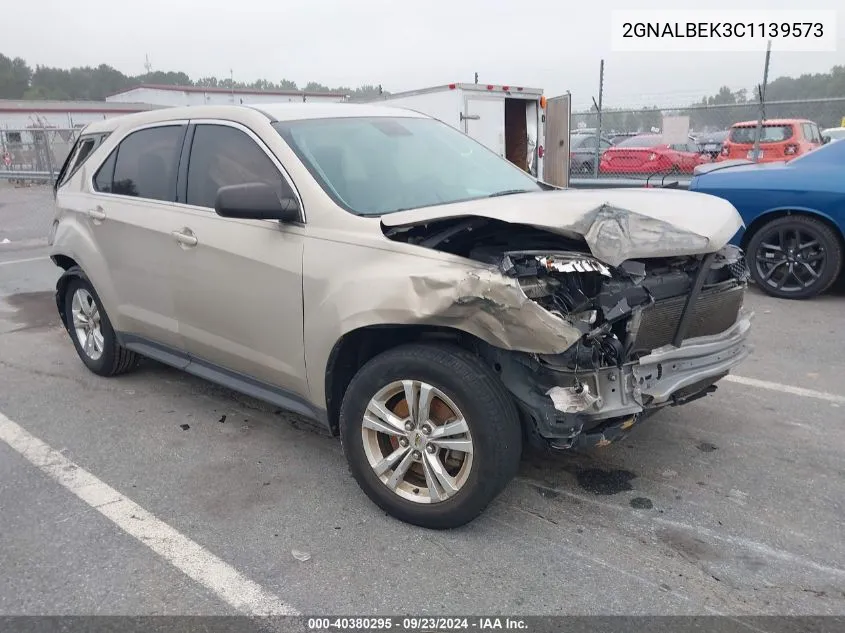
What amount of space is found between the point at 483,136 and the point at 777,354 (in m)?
7.86

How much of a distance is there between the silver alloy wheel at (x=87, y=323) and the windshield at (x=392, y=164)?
2.35m

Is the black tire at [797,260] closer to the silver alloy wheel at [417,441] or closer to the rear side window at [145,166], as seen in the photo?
the silver alloy wheel at [417,441]

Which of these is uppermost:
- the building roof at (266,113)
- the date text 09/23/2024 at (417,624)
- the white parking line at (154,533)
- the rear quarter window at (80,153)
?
the building roof at (266,113)

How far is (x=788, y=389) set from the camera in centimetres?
465

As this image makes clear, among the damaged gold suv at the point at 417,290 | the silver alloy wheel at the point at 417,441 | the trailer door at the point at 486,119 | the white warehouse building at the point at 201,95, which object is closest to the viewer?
the damaged gold suv at the point at 417,290

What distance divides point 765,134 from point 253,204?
13552 millimetres

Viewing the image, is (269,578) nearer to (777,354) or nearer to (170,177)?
(170,177)

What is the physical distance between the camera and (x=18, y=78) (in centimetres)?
9256

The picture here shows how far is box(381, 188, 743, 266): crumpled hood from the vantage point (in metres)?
2.72

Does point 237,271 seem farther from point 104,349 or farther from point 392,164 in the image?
point 104,349

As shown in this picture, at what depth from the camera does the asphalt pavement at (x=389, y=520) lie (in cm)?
269

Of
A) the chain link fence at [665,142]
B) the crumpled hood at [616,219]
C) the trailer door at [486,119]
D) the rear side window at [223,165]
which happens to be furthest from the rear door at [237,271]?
the chain link fence at [665,142]

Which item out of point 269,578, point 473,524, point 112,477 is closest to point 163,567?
point 269,578

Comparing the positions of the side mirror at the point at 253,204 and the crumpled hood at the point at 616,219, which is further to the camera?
the side mirror at the point at 253,204
